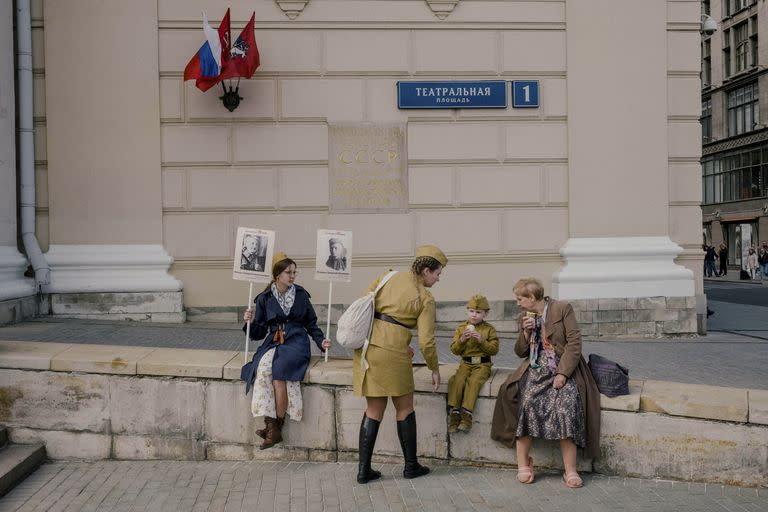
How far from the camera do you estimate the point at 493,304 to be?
11.8 metres

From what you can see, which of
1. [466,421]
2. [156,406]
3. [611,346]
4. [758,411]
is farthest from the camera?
[611,346]

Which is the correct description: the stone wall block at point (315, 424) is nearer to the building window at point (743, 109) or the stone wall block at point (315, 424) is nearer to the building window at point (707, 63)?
the building window at point (743, 109)

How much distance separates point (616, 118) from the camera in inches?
467

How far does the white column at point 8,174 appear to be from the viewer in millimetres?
10773

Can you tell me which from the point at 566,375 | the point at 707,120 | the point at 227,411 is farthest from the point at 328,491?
the point at 707,120

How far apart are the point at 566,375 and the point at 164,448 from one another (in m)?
3.60

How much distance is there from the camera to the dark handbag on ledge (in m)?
6.55

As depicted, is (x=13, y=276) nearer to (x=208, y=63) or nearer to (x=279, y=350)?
(x=208, y=63)

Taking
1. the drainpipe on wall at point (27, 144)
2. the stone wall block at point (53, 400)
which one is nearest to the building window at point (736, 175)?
the drainpipe on wall at point (27, 144)

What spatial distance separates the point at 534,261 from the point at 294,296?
5739 millimetres

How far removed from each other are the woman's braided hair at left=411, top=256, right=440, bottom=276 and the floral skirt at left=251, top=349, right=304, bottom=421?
5.08ft

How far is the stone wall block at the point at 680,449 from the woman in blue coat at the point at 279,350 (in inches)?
102

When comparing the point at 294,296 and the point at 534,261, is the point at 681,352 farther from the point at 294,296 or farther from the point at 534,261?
the point at 294,296

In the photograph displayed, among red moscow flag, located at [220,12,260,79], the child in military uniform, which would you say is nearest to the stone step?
the child in military uniform
